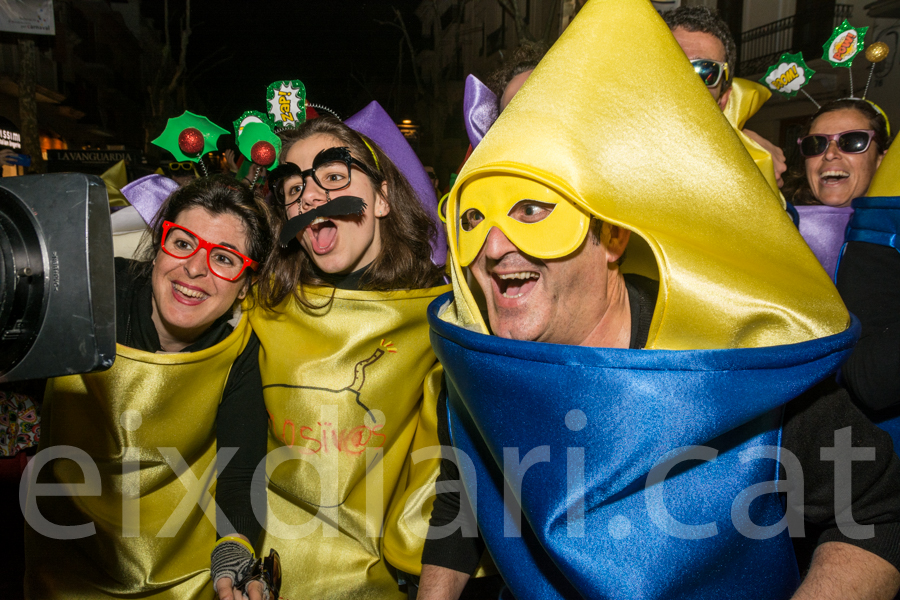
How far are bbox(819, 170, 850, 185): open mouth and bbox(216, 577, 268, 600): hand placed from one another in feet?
9.76

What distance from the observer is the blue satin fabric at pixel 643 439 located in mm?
1084

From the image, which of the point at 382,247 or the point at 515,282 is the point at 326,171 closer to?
the point at 382,247

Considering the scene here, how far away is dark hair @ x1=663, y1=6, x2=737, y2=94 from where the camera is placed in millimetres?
2391

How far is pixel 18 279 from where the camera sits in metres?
0.94

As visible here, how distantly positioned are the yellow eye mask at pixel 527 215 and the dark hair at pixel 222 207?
3.74ft

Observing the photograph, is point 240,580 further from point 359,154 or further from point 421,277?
point 359,154

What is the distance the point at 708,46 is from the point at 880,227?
997mm

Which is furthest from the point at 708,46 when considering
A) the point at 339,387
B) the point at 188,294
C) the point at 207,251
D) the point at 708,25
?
the point at 188,294

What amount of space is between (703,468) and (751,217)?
1.80ft

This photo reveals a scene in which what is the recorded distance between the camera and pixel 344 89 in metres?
34.0

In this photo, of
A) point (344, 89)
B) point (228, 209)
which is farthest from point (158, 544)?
point (344, 89)

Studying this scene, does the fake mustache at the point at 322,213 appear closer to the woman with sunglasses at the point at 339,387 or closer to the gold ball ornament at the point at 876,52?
the woman with sunglasses at the point at 339,387

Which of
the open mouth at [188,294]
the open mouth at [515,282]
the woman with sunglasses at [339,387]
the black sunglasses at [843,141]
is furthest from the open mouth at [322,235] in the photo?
the black sunglasses at [843,141]

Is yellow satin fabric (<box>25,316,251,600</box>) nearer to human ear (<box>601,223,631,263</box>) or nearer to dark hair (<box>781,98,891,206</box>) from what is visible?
human ear (<box>601,223,631,263</box>)
